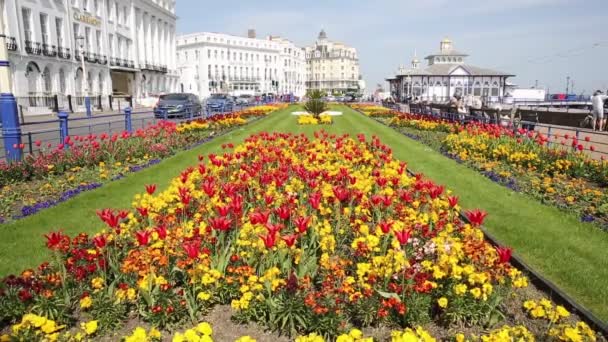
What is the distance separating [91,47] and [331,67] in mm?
139245

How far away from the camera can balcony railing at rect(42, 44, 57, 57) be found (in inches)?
1467

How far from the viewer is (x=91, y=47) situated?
47.0m

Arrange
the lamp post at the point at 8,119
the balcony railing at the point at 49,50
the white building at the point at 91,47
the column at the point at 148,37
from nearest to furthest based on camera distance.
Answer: the lamp post at the point at 8,119 < the white building at the point at 91,47 < the balcony railing at the point at 49,50 < the column at the point at 148,37

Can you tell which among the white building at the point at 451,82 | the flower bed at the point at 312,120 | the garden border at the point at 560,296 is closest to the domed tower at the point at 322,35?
the white building at the point at 451,82

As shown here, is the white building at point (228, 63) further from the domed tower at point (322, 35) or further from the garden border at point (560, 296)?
the garden border at point (560, 296)

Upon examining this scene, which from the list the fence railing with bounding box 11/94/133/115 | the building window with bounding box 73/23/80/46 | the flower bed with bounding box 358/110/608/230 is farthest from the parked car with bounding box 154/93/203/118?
the building window with bounding box 73/23/80/46

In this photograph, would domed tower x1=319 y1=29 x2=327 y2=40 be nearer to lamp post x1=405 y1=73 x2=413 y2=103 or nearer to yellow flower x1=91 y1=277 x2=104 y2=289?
lamp post x1=405 y1=73 x2=413 y2=103

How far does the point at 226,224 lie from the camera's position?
3.97 metres

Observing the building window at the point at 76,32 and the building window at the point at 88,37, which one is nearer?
the building window at the point at 76,32

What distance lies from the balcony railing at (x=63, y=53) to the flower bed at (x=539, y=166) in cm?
3765

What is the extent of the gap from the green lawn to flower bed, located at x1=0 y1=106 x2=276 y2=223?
503 millimetres

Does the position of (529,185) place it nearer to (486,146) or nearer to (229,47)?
(486,146)

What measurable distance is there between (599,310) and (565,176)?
6075 millimetres

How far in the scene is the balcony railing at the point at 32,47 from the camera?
35359 millimetres
